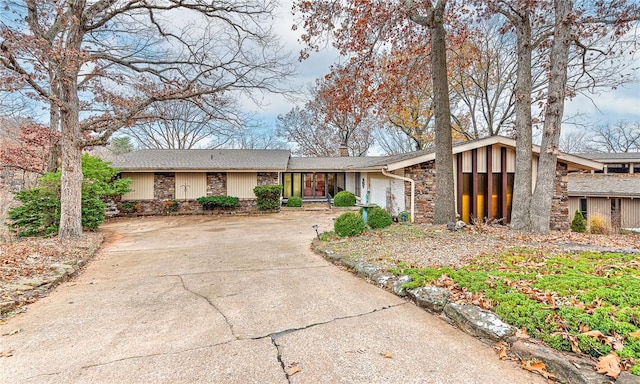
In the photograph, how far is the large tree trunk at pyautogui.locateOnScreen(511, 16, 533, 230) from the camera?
7777mm

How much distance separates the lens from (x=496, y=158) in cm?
1058

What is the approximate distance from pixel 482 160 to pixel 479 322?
901 centimetres

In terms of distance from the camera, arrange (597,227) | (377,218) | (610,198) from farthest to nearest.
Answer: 1. (610,198)
2. (597,227)
3. (377,218)

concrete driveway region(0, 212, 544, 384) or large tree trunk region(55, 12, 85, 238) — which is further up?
large tree trunk region(55, 12, 85, 238)

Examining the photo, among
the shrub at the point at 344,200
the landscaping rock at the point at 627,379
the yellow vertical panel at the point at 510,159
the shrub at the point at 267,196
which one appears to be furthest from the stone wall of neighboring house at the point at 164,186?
the landscaping rock at the point at 627,379

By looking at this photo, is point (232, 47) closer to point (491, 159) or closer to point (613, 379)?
point (491, 159)

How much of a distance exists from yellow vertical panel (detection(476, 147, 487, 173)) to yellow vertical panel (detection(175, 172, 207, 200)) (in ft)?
43.0

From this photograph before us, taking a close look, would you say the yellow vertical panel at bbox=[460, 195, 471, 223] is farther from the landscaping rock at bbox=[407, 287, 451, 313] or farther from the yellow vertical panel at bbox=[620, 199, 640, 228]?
the yellow vertical panel at bbox=[620, 199, 640, 228]

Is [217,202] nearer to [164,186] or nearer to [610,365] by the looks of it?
[164,186]

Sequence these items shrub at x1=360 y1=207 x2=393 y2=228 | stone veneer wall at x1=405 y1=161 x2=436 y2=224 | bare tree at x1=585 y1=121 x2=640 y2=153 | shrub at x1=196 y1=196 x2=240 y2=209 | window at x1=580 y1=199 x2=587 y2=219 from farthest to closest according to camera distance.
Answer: bare tree at x1=585 y1=121 x2=640 y2=153, window at x1=580 y1=199 x2=587 y2=219, shrub at x1=196 y1=196 x2=240 y2=209, stone veneer wall at x1=405 y1=161 x2=436 y2=224, shrub at x1=360 y1=207 x2=393 y2=228

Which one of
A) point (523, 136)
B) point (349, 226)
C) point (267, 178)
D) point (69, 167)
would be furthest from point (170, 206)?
point (523, 136)

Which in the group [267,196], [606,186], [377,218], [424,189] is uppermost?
[606,186]

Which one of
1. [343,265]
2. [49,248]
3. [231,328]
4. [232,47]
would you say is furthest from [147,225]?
[231,328]

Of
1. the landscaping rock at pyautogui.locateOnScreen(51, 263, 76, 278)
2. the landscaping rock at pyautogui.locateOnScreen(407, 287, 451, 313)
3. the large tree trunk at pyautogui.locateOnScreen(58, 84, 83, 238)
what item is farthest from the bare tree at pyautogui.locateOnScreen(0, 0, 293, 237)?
the landscaping rock at pyautogui.locateOnScreen(407, 287, 451, 313)
